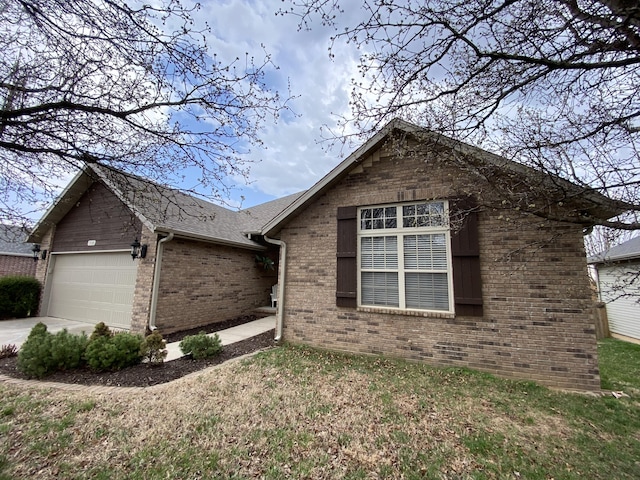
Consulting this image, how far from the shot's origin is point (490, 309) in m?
5.18

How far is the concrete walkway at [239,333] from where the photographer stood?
665 cm

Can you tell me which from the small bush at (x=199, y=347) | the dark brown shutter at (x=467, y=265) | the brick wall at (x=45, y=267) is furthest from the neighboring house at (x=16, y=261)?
the dark brown shutter at (x=467, y=265)

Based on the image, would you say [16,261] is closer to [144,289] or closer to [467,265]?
[144,289]

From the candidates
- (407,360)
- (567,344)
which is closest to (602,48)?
(567,344)

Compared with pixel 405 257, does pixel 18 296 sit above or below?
below

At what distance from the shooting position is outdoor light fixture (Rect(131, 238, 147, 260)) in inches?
319

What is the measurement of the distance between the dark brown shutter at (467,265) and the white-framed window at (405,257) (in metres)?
0.17

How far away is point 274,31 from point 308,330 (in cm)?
569

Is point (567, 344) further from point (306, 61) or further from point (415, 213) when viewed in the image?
point (306, 61)

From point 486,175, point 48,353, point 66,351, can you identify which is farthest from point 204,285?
point 486,175

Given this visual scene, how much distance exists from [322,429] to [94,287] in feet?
32.8

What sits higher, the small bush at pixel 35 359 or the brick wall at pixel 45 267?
the brick wall at pixel 45 267

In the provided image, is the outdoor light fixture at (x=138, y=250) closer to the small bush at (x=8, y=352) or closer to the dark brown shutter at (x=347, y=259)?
the small bush at (x=8, y=352)

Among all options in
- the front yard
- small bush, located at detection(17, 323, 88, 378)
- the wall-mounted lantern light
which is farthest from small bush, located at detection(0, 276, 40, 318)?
the front yard
